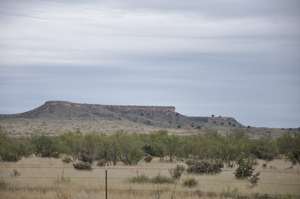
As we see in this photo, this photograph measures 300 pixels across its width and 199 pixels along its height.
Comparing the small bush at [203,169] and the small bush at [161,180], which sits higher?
the small bush at [203,169]

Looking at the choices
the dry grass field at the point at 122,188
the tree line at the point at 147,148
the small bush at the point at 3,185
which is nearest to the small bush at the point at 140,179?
the dry grass field at the point at 122,188

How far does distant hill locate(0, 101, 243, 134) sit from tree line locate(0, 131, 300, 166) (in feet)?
180

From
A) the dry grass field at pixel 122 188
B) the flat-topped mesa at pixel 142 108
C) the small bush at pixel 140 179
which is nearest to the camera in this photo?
the dry grass field at pixel 122 188

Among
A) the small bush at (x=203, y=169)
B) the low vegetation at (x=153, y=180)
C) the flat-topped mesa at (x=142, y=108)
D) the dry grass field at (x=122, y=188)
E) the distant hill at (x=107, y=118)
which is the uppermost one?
the flat-topped mesa at (x=142, y=108)

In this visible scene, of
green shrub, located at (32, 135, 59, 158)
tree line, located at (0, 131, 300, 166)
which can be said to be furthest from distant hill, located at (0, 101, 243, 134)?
green shrub, located at (32, 135, 59, 158)

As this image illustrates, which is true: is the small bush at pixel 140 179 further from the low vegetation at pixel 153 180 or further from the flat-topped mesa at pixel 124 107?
the flat-topped mesa at pixel 124 107

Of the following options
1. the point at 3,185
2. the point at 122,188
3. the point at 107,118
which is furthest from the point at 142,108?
the point at 122,188

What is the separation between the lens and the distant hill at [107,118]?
12781 centimetres

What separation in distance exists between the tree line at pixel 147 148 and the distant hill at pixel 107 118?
54.9 m

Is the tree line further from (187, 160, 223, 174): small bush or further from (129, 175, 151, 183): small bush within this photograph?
(129, 175, 151, 183): small bush

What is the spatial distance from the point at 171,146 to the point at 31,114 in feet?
317

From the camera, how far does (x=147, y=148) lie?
6712 centimetres

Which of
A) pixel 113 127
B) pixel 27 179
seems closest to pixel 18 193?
pixel 27 179

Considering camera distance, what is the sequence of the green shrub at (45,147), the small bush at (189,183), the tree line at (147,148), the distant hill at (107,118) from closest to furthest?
1. the small bush at (189,183)
2. the tree line at (147,148)
3. the green shrub at (45,147)
4. the distant hill at (107,118)
